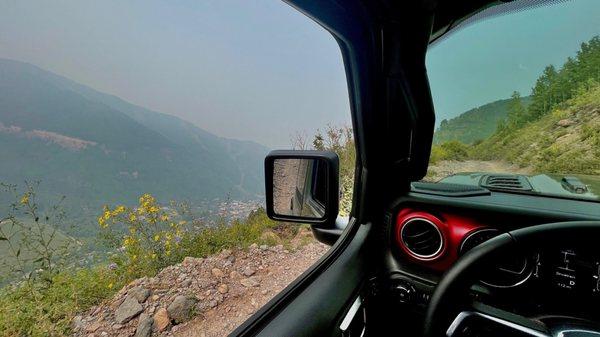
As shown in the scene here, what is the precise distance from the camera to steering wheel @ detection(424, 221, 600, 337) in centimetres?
92

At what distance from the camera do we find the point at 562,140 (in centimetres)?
162

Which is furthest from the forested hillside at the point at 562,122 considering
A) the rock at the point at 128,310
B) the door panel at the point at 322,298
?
the rock at the point at 128,310

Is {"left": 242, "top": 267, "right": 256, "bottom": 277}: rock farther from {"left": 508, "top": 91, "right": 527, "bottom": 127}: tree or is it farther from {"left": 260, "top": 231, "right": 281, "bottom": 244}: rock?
{"left": 508, "top": 91, "right": 527, "bottom": 127}: tree

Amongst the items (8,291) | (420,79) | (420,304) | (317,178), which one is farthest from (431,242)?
(8,291)

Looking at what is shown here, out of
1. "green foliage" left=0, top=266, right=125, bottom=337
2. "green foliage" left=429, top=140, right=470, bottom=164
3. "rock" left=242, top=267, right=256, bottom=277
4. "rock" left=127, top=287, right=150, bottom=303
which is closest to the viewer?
"green foliage" left=0, top=266, right=125, bottom=337

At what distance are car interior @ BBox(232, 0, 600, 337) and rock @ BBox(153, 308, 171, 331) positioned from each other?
96 centimetres

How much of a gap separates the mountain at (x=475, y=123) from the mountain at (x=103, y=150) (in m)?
1.26

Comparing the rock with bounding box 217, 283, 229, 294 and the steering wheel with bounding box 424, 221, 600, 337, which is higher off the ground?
the steering wheel with bounding box 424, 221, 600, 337

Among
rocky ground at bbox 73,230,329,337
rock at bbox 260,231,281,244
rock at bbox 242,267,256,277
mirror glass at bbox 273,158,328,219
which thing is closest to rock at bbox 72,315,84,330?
rocky ground at bbox 73,230,329,337

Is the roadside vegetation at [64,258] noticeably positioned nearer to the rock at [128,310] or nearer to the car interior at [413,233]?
the rock at [128,310]

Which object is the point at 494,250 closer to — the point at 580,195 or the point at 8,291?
the point at 580,195

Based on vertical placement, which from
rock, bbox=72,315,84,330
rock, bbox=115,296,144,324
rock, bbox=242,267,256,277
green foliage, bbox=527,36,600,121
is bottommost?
rock, bbox=242,267,256,277

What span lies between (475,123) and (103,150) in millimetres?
2510

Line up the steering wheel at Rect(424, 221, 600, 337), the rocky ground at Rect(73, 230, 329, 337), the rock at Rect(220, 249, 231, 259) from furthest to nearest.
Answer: the rock at Rect(220, 249, 231, 259) < the rocky ground at Rect(73, 230, 329, 337) < the steering wheel at Rect(424, 221, 600, 337)
